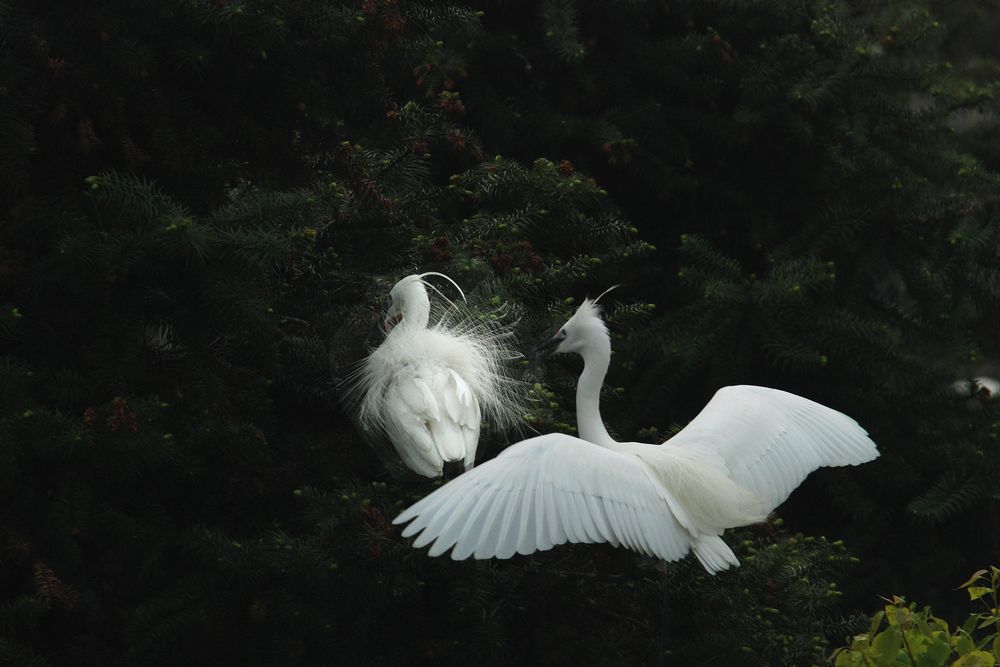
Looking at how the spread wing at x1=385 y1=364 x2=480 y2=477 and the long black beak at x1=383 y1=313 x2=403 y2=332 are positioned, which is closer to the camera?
the spread wing at x1=385 y1=364 x2=480 y2=477

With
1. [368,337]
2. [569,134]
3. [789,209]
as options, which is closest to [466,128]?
[569,134]

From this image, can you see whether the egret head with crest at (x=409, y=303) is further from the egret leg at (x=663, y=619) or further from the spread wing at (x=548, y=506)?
the egret leg at (x=663, y=619)

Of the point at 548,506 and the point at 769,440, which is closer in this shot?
the point at 548,506

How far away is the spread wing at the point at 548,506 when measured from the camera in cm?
185

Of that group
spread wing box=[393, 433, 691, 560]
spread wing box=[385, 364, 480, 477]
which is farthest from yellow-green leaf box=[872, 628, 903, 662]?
spread wing box=[385, 364, 480, 477]

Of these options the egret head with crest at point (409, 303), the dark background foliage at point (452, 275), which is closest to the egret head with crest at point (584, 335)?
the dark background foliage at point (452, 275)

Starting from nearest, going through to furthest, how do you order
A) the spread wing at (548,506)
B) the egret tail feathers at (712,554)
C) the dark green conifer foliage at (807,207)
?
the spread wing at (548,506) < the egret tail feathers at (712,554) < the dark green conifer foliage at (807,207)

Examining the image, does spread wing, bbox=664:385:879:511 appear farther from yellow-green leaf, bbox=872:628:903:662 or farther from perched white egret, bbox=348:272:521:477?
yellow-green leaf, bbox=872:628:903:662

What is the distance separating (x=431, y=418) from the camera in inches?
93.4

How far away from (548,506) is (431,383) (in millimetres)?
573

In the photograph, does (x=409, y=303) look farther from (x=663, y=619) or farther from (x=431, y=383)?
(x=663, y=619)

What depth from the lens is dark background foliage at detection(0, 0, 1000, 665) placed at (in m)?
1.90

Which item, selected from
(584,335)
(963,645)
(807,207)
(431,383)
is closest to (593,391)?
(584,335)

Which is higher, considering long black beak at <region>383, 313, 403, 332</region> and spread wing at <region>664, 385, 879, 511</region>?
spread wing at <region>664, 385, 879, 511</region>
